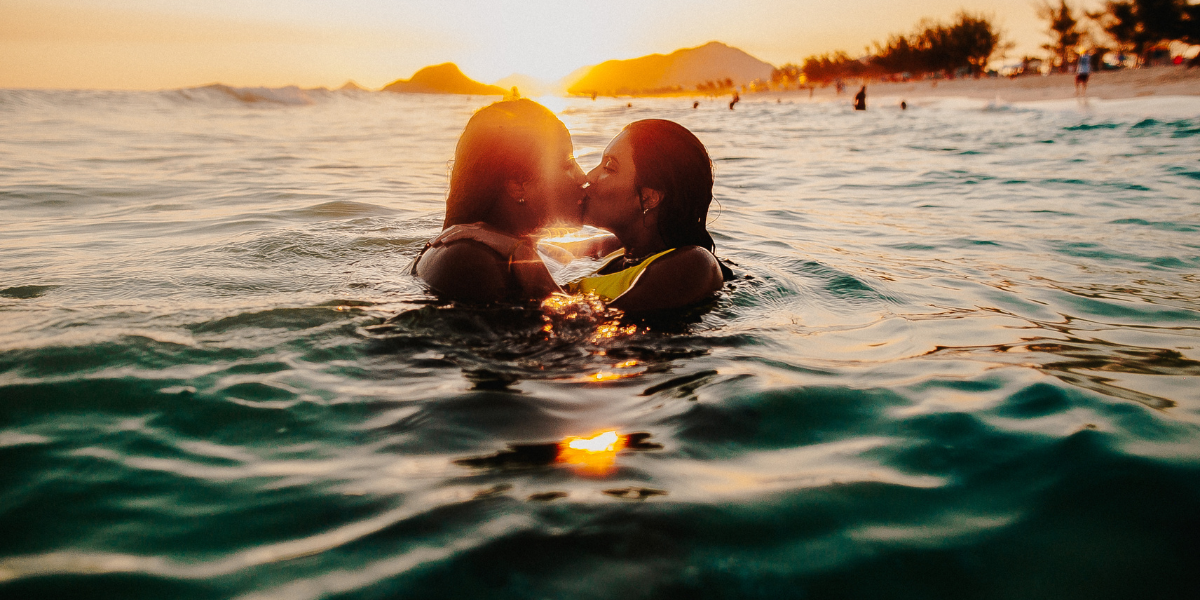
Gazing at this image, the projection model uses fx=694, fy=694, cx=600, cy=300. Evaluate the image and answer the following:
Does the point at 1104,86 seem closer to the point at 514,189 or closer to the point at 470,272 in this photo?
the point at 514,189

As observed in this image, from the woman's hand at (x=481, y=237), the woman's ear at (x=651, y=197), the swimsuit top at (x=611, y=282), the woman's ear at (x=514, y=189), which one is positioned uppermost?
the woman's ear at (x=514, y=189)

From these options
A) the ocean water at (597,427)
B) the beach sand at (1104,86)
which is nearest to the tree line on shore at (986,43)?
the beach sand at (1104,86)

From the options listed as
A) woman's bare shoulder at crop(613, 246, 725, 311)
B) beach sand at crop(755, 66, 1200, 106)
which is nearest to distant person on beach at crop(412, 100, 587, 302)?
woman's bare shoulder at crop(613, 246, 725, 311)

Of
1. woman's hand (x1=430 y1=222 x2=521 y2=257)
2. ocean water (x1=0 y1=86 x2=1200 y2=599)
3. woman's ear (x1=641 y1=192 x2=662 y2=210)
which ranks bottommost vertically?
ocean water (x1=0 y1=86 x2=1200 y2=599)

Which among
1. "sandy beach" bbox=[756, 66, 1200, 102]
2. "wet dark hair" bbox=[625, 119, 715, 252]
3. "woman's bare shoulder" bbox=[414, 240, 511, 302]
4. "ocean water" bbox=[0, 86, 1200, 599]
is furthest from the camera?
"sandy beach" bbox=[756, 66, 1200, 102]

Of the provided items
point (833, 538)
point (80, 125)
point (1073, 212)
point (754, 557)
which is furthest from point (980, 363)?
point (80, 125)

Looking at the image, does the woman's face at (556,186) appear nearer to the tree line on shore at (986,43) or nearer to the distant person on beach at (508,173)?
the distant person on beach at (508,173)

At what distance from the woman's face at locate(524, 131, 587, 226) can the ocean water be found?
0.67 meters

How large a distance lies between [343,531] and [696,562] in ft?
3.40

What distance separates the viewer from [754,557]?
6.46ft

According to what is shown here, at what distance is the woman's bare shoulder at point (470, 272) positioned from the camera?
12.1ft

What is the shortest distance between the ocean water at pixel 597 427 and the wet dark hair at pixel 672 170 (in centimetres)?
59

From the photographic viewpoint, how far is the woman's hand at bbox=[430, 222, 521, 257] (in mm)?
3738

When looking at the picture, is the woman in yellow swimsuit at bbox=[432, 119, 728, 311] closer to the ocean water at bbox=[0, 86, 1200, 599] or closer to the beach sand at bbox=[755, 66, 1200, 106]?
the ocean water at bbox=[0, 86, 1200, 599]
